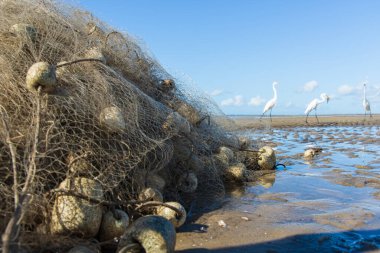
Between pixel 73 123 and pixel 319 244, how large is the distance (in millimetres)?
2518

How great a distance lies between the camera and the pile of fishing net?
304 centimetres

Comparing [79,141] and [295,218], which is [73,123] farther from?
[295,218]

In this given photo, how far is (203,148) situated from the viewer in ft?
18.9

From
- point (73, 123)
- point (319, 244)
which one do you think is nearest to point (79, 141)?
point (73, 123)

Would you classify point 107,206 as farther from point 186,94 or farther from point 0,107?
point 186,94

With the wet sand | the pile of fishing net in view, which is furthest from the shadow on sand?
the pile of fishing net

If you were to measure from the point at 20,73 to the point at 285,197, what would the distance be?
3738 millimetres

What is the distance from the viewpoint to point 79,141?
144 inches

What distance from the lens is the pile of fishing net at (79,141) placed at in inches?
120

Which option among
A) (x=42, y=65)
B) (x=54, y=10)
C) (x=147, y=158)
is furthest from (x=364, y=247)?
(x=54, y=10)

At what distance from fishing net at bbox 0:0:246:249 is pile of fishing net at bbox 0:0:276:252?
0.03ft

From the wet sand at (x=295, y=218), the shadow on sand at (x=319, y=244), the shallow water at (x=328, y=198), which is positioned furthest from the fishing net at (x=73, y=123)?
the shadow on sand at (x=319, y=244)

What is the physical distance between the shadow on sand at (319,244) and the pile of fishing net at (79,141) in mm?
722

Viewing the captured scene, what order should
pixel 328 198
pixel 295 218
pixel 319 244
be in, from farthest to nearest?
1. pixel 328 198
2. pixel 295 218
3. pixel 319 244
